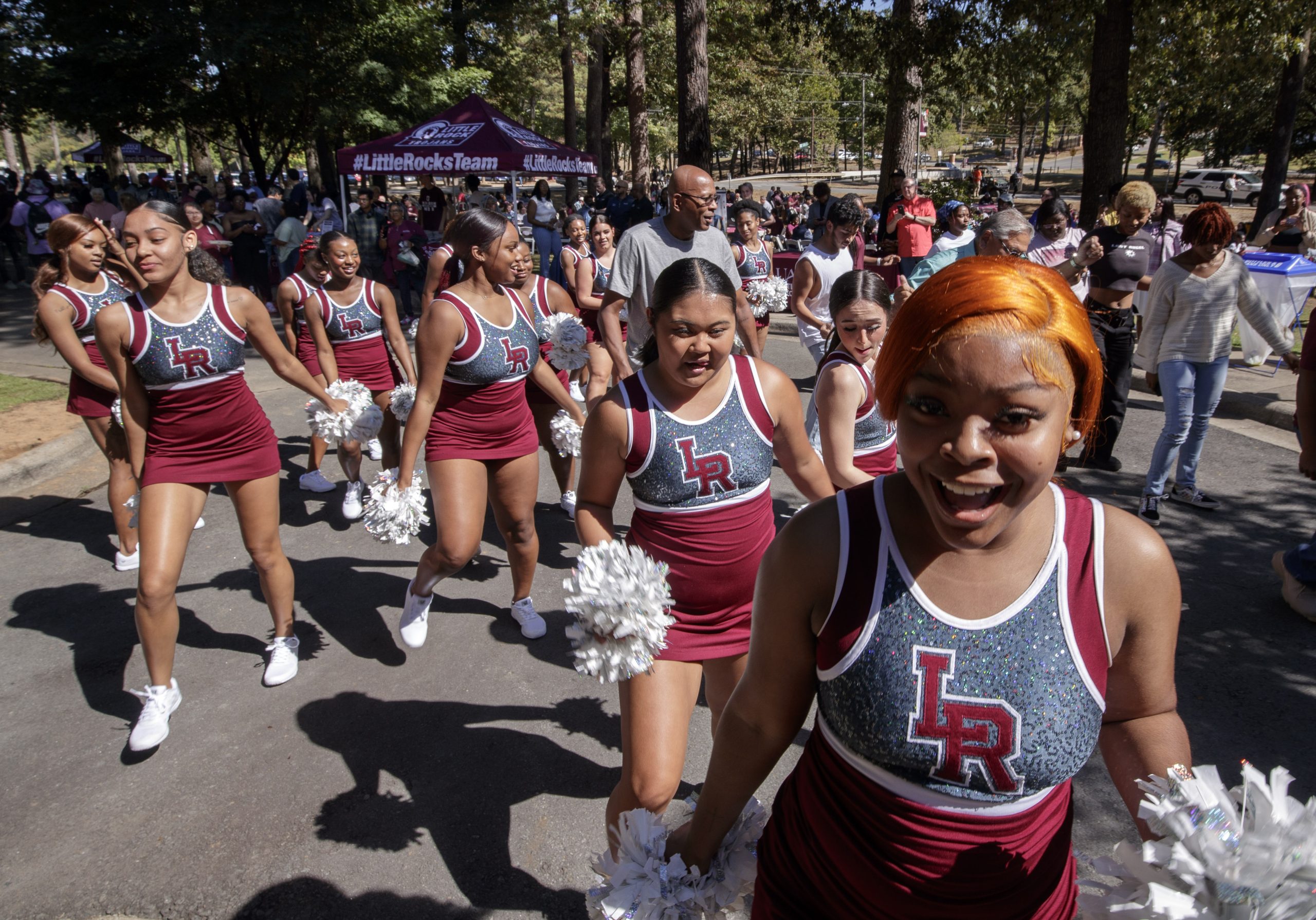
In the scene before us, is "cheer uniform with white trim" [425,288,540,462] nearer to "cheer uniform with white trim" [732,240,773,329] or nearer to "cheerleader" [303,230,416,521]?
"cheerleader" [303,230,416,521]

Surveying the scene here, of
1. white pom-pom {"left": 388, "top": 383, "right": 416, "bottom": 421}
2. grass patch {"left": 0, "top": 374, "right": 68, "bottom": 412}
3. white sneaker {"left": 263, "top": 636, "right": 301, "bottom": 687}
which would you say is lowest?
white sneaker {"left": 263, "top": 636, "right": 301, "bottom": 687}

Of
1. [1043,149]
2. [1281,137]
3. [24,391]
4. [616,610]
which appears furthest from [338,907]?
[1043,149]

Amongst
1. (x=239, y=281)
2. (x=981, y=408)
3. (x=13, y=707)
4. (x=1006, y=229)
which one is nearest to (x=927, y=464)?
(x=981, y=408)

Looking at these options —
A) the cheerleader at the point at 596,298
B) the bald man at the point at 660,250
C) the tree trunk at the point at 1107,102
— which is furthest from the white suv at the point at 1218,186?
the bald man at the point at 660,250

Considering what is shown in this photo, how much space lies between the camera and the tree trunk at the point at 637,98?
24.0m

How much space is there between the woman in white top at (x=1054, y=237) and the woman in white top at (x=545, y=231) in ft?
29.9

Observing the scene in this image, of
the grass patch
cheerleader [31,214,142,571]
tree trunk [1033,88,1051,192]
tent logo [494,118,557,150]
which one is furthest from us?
tree trunk [1033,88,1051,192]

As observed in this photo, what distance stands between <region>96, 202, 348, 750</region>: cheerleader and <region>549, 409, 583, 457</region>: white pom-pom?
1.90 m

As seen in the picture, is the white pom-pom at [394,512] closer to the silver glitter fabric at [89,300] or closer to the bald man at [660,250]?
the bald man at [660,250]

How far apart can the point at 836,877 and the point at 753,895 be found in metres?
0.29

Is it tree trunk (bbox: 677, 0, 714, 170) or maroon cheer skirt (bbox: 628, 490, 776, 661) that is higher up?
tree trunk (bbox: 677, 0, 714, 170)

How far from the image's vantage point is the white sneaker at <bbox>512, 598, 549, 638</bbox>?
183 inches

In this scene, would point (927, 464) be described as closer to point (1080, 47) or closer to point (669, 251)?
point (669, 251)

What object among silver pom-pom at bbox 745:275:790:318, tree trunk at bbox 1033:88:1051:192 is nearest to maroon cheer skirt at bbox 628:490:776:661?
silver pom-pom at bbox 745:275:790:318
